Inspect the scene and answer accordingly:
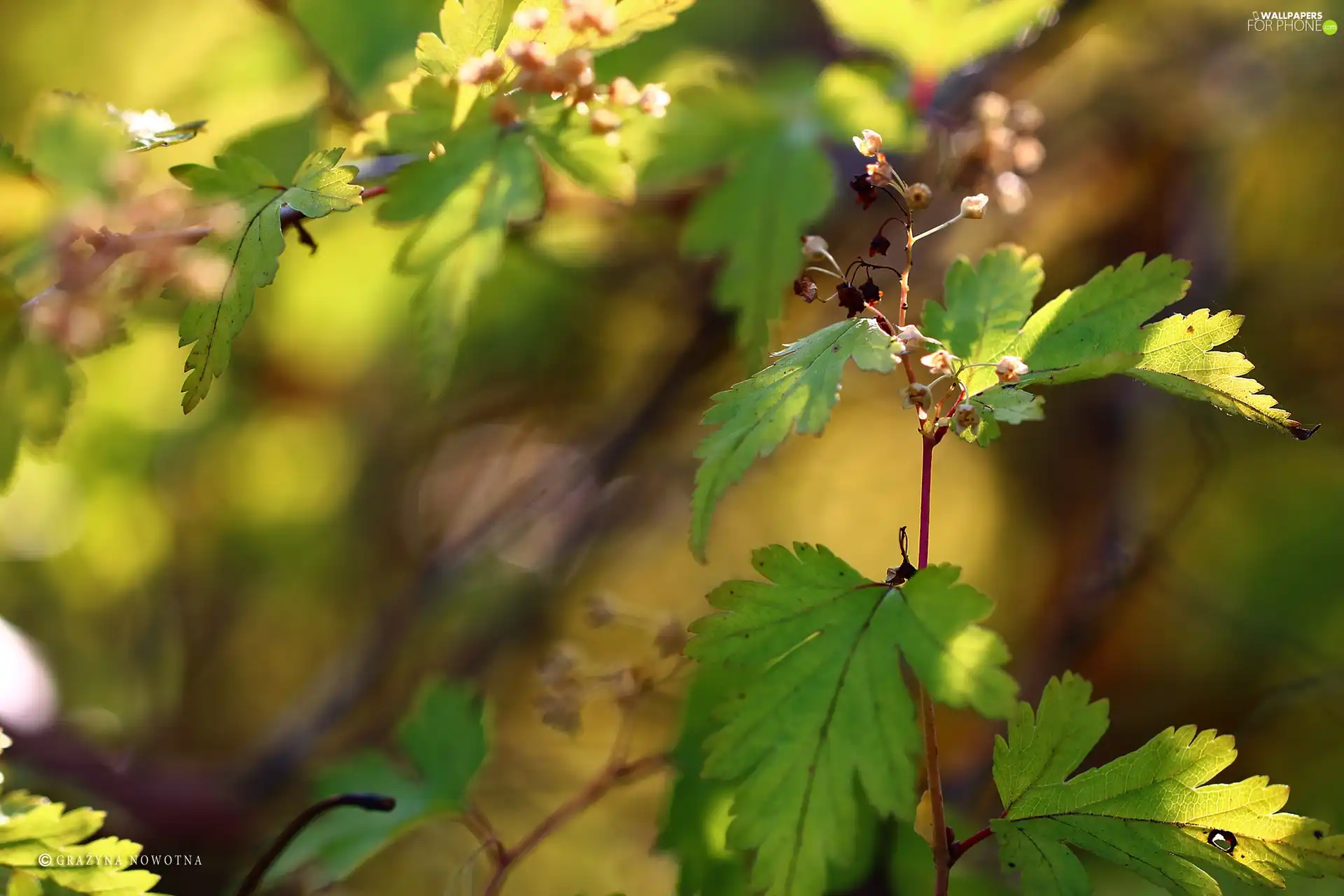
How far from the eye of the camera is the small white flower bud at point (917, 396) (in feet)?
2.44

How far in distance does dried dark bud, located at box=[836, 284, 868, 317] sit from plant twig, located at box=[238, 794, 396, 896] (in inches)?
27.6

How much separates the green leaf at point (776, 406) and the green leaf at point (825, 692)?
102 mm

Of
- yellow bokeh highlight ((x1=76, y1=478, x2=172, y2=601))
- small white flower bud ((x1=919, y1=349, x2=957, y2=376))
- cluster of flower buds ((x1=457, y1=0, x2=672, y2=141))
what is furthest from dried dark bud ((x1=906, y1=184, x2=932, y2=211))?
yellow bokeh highlight ((x1=76, y1=478, x2=172, y2=601))

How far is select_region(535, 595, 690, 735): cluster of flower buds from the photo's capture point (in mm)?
1265

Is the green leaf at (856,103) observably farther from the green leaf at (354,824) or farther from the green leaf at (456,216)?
the green leaf at (354,824)

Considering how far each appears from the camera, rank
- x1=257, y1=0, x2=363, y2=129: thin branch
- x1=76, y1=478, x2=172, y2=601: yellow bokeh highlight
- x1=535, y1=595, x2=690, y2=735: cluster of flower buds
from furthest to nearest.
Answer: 1. x1=76, y1=478, x2=172, y2=601: yellow bokeh highlight
2. x1=257, y1=0, x2=363, y2=129: thin branch
3. x1=535, y1=595, x2=690, y2=735: cluster of flower buds

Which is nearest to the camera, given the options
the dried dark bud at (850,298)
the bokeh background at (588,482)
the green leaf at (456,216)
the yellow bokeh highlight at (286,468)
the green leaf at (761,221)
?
the dried dark bud at (850,298)

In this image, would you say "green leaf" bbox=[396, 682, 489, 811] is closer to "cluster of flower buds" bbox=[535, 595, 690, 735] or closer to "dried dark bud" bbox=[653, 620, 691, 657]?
"cluster of flower buds" bbox=[535, 595, 690, 735]

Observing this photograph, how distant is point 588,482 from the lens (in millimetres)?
2023

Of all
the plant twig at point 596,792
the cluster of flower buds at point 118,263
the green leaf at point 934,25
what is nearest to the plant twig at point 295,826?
the plant twig at point 596,792

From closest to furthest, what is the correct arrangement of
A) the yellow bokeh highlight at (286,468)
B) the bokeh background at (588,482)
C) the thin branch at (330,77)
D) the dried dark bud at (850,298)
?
the dried dark bud at (850,298) → the thin branch at (330,77) → the bokeh background at (588,482) → the yellow bokeh highlight at (286,468)

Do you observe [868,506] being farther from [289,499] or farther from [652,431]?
[289,499]

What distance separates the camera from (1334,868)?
2.37 feet

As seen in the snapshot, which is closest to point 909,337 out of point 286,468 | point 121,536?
point 286,468
